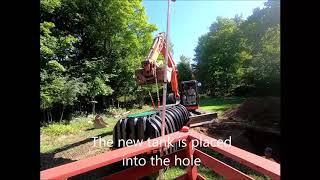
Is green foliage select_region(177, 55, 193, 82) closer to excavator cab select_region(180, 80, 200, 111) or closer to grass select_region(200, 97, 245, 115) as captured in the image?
grass select_region(200, 97, 245, 115)

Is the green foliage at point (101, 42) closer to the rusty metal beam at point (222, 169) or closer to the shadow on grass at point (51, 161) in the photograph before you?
the shadow on grass at point (51, 161)

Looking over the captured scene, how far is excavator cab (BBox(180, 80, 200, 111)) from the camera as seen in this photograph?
1239cm

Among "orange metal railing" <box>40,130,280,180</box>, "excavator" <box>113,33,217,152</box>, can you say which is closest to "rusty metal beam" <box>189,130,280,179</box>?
"orange metal railing" <box>40,130,280,180</box>

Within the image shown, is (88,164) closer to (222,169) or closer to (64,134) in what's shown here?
(222,169)

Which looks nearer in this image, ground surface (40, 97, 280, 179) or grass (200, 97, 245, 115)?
ground surface (40, 97, 280, 179)

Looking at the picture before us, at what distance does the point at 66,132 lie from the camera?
10164 mm

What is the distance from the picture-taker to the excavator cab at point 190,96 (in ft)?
40.7

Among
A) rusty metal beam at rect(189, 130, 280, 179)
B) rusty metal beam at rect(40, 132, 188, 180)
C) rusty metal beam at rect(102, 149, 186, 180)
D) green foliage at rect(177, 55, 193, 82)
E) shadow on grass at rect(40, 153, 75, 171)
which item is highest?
green foliage at rect(177, 55, 193, 82)

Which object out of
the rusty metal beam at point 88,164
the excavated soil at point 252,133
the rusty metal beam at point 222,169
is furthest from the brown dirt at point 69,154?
the rusty metal beam at point 88,164

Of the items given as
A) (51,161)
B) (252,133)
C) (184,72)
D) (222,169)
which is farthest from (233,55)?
(222,169)

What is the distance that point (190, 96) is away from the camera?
41.4 feet

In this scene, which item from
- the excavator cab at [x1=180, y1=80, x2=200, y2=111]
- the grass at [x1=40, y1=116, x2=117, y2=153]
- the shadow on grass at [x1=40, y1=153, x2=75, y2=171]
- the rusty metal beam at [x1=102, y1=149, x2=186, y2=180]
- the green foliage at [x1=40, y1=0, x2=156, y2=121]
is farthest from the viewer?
the green foliage at [x1=40, y1=0, x2=156, y2=121]
